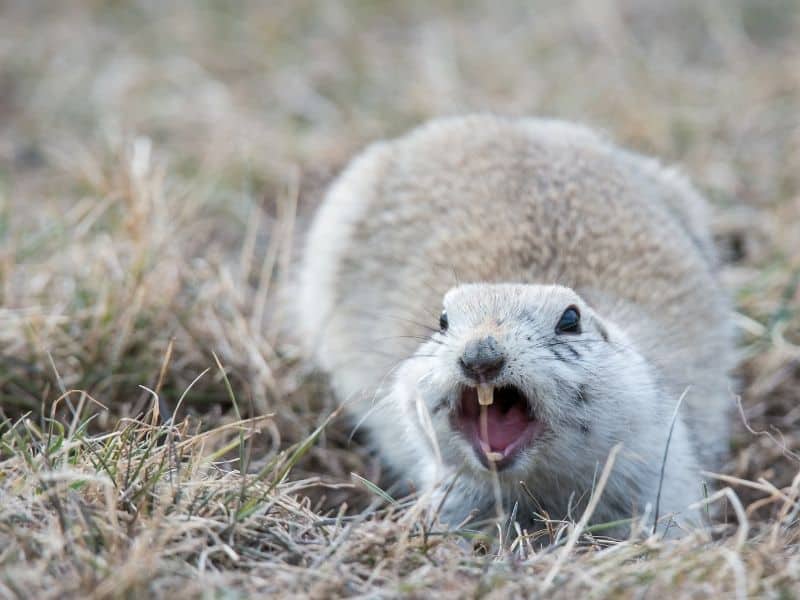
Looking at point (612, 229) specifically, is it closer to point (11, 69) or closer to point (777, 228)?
point (777, 228)

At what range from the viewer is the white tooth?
3.22m

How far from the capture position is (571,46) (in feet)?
28.1

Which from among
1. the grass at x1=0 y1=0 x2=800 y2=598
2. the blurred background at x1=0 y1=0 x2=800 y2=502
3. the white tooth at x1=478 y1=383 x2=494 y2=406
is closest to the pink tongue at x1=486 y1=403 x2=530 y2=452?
→ the white tooth at x1=478 y1=383 x2=494 y2=406

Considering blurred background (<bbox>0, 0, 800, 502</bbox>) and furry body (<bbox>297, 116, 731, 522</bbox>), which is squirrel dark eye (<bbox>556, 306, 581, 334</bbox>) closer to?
furry body (<bbox>297, 116, 731, 522</bbox>)

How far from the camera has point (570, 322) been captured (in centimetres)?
358

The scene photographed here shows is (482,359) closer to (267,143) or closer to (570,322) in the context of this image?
(570,322)

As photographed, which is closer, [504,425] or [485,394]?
[485,394]

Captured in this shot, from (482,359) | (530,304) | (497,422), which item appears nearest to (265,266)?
(530,304)

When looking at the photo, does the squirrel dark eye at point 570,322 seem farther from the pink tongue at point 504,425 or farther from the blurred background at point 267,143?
the blurred background at point 267,143

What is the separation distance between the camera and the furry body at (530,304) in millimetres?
3414

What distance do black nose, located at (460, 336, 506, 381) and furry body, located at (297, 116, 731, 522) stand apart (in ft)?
0.11

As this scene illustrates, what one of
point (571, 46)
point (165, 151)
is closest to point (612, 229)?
point (165, 151)

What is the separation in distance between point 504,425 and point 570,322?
46 centimetres

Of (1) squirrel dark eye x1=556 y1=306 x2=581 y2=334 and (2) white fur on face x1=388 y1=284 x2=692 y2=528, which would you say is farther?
(1) squirrel dark eye x1=556 y1=306 x2=581 y2=334
